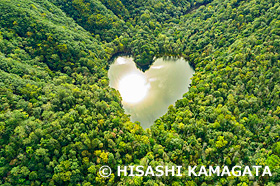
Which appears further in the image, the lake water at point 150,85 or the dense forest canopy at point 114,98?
the lake water at point 150,85

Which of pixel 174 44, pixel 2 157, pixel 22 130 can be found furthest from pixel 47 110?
pixel 174 44

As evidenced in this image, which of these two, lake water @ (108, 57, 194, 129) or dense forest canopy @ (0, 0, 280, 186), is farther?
lake water @ (108, 57, 194, 129)

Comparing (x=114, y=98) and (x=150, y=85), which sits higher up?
(x=150, y=85)

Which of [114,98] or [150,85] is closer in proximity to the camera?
[114,98]
